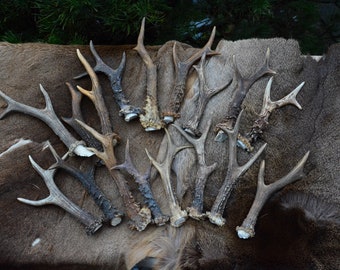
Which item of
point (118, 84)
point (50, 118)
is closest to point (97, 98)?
point (118, 84)

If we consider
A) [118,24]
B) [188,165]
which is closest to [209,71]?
[188,165]

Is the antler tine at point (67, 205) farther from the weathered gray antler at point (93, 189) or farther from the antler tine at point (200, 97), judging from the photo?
the antler tine at point (200, 97)

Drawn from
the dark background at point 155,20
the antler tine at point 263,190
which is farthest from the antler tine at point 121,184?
the dark background at point 155,20

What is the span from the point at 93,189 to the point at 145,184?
0.23 m

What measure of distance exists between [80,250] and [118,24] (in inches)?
55.4

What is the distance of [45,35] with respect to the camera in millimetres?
3279

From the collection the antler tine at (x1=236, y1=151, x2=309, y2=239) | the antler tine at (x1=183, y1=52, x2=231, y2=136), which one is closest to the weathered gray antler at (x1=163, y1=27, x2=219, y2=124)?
the antler tine at (x1=183, y1=52, x2=231, y2=136)

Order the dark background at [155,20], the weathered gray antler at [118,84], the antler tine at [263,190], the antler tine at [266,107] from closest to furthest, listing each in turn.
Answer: the antler tine at [263,190] < the antler tine at [266,107] < the weathered gray antler at [118,84] < the dark background at [155,20]

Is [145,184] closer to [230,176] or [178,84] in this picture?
[230,176]

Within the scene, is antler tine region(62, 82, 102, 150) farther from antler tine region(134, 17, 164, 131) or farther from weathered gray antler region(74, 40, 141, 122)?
antler tine region(134, 17, 164, 131)

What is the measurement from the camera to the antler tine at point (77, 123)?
7.43ft

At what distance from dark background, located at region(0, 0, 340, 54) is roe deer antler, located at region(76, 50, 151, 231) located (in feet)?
1.93

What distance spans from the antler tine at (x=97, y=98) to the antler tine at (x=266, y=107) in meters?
0.64

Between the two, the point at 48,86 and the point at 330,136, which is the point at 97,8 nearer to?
the point at 48,86
